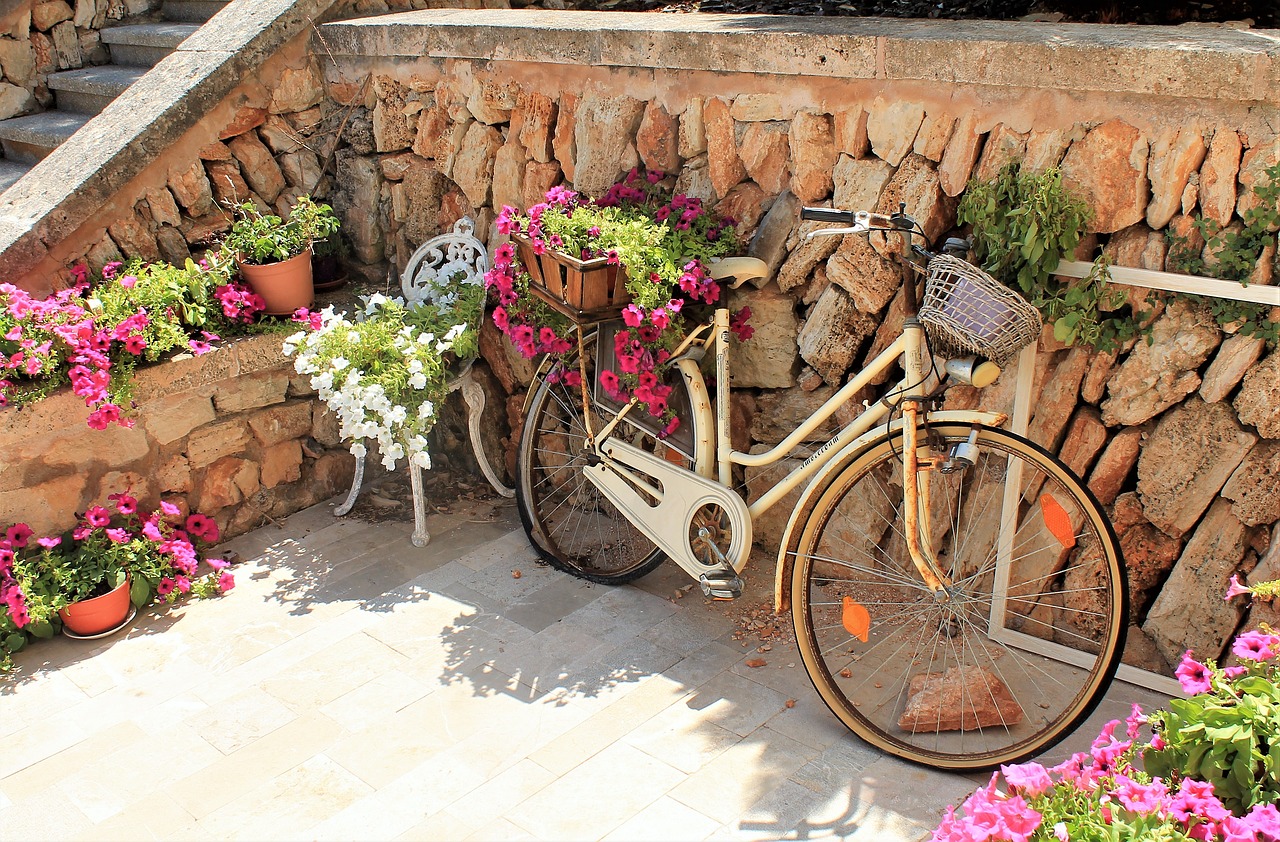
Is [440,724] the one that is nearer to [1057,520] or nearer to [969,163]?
[1057,520]

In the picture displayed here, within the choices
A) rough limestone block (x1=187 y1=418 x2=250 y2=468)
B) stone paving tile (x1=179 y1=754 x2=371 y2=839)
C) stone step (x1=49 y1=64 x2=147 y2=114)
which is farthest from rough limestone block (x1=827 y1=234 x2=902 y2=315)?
stone step (x1=49 y1=64 x2=147 y2=114)

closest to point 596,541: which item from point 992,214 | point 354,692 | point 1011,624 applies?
point 354,692

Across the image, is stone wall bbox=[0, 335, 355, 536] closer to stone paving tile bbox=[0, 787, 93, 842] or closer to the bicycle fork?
stone paving tile bbox=[0, 787, 93, 842]

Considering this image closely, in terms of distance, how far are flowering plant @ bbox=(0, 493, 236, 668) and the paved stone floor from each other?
95mm

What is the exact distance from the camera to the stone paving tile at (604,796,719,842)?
8.38ft

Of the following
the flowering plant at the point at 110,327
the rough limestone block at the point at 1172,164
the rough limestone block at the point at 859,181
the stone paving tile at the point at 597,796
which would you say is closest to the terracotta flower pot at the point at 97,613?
the flowering plant at the point at 110,327

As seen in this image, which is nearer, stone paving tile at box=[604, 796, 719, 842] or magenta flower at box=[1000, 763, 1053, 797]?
magenta flower at box=[1000, 763, 1053, 797]

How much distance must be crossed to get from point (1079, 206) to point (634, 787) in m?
1.79

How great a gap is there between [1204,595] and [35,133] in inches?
185

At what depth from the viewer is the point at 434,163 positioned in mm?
4215

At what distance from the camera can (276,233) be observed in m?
4.01

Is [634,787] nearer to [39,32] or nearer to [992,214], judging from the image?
[992,214]

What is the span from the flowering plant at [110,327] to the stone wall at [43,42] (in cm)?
175

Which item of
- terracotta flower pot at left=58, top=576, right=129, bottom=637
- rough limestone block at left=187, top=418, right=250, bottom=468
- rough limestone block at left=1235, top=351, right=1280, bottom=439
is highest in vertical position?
rough limestone block at left=1235, top=351, right=1280, bottom=439
